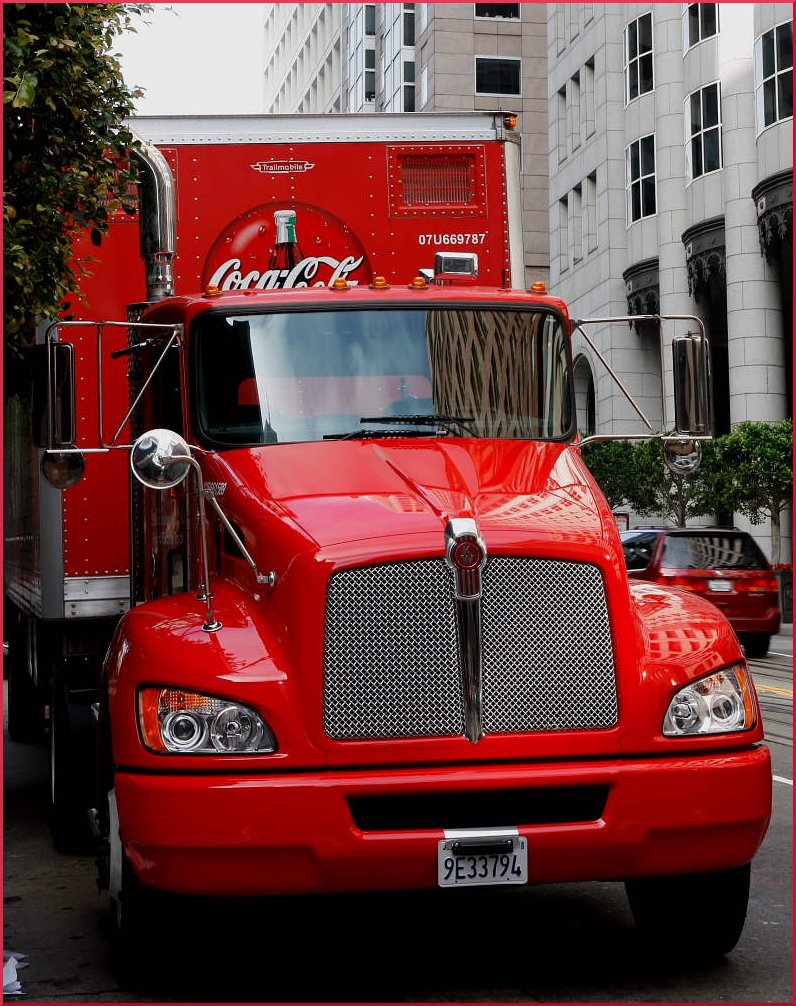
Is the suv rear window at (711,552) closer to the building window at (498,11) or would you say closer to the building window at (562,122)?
the building window at (562,122)

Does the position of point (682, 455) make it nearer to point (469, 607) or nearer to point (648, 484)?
point (469, 607)

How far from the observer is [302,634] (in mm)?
5422

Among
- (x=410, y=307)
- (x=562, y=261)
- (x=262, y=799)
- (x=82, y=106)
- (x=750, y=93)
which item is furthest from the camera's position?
(x=562, y=261)

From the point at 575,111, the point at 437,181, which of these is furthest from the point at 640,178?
the point at 437,181

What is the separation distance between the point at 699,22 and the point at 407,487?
42.2m

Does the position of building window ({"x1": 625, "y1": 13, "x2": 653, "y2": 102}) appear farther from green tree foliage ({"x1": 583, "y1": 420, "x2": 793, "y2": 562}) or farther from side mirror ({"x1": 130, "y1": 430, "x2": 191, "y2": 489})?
side mirror ({"x1": 130, "y1": 430, "x2": 191, "y2": 489})

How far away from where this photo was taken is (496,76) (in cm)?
8000

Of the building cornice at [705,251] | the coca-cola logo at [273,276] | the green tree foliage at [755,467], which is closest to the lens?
the coca-cola logo at [273,276]

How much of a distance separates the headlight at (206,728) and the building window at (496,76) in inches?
3031

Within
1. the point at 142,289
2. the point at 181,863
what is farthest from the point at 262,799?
the point at 142,289

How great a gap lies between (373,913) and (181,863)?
2066 millimetres

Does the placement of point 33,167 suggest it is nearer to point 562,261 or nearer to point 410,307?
point 410,307

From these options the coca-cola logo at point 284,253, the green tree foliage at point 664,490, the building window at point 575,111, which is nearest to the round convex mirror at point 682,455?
the coca-cola logo at point 284,253

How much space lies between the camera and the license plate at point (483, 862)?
526 cm
